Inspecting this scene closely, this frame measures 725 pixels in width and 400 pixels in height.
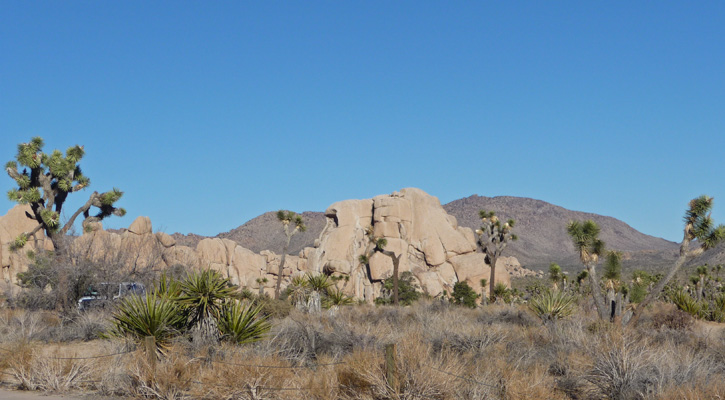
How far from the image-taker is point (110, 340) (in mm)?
14344

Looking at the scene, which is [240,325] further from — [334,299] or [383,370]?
[334,299]

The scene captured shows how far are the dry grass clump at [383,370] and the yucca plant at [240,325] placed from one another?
296 millimetres

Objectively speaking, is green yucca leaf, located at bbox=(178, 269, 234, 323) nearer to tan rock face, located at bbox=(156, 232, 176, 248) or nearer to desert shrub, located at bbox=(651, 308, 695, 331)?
desert shrub, located at bbox=(651, 308, 695, 331)

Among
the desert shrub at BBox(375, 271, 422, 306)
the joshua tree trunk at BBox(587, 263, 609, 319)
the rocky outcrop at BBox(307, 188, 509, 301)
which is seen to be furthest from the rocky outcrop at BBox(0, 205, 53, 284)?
the joshua tree trunk at BBox(587, 263, 609, 319)

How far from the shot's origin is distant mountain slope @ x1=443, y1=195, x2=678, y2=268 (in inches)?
5418

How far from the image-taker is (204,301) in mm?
13977

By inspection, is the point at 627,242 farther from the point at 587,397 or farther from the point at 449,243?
the point at 587,397

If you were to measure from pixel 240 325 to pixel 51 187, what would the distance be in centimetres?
1846

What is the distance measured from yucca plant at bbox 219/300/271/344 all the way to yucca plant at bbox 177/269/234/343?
0.19 m

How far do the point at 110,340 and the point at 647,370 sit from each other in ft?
37.5

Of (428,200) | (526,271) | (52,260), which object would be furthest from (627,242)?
(52,260)

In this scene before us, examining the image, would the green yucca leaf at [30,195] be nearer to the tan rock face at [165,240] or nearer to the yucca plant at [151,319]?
the yucca plant at [151,319]

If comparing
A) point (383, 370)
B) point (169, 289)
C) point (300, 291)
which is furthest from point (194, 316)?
point (300, 291)

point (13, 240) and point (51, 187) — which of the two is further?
point (13, 240)
